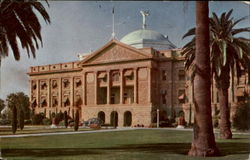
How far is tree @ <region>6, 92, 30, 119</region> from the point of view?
26.6ft

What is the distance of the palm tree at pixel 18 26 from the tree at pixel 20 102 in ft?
2.82

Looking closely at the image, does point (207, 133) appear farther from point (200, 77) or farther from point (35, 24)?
point (35, 24)

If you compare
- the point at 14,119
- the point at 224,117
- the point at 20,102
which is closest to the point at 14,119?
the point at 14,119

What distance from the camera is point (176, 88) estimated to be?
61.3 ft

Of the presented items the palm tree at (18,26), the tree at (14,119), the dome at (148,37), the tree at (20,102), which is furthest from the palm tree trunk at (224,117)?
the palm tree at (18,26)

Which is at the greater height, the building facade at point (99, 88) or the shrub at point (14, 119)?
the building facade at point (99, 88)

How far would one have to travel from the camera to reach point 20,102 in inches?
337

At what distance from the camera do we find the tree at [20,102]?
809 centimetres

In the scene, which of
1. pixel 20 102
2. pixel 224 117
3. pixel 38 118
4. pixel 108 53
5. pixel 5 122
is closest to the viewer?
pixel 5 122

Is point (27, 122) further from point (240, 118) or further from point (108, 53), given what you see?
point (240, 118)

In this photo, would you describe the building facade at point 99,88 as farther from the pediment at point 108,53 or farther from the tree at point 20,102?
the tree at point 20,102

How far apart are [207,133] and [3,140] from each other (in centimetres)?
519

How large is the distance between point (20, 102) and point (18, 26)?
1.76 metres

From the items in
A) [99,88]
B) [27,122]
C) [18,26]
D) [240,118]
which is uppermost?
[18,26]
